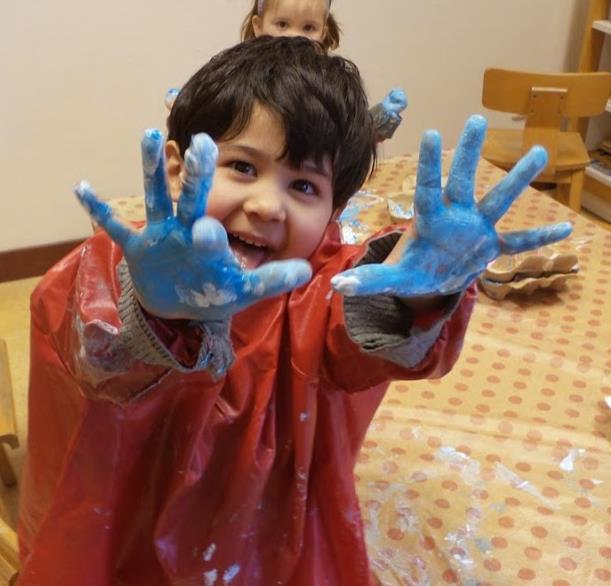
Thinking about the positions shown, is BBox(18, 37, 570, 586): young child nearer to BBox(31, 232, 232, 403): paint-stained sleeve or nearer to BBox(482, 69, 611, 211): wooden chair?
BBox(31, 232, 232, 403): paint-stained sleeve

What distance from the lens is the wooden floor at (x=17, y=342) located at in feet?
4.61

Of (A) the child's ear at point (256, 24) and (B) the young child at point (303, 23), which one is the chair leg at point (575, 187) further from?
(A) the child's ear at point (256, 24)

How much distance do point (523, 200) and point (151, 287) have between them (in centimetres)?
120

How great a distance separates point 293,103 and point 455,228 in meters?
0.19

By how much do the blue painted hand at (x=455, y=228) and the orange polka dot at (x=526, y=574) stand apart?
0.42 meters

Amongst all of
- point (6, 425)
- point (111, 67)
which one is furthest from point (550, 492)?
point (111, 67)

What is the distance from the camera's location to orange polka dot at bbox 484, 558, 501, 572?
877 mm

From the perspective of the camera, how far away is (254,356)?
2.37 ft

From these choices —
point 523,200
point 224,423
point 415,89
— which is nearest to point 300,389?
point 224,423

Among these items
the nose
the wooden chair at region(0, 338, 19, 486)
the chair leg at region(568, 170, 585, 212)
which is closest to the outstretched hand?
the nose

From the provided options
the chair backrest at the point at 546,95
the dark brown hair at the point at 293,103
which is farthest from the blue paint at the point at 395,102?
the dark brown hair at the point at 293,103

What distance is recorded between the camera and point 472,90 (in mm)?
2404

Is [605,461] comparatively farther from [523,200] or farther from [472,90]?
[472,90]

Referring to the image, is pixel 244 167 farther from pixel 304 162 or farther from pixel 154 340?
pixel 154 340
